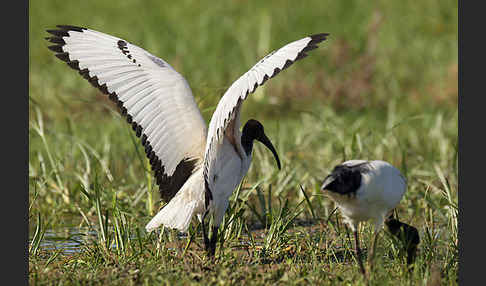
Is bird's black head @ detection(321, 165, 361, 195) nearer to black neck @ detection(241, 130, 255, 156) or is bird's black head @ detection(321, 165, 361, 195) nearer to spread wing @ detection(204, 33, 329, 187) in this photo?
spread wing @ detection(204, 33, 329, 187)

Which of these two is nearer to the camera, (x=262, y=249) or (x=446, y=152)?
(x=262, y=249)

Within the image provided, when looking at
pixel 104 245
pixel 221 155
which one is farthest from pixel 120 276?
pixel 221 155

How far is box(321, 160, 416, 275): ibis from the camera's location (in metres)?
3.77

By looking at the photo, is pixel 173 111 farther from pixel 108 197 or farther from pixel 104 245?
pixel 108 197

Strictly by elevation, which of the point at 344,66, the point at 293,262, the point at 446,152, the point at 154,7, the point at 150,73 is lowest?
the point at 293,262

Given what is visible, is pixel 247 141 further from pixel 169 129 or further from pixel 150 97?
pixel 150 97

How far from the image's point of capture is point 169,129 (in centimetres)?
470

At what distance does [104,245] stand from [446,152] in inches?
150

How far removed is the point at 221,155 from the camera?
4.49 m

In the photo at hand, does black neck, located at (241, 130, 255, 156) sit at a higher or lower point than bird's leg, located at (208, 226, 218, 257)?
higher

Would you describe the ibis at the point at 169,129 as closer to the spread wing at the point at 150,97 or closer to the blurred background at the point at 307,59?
the spread wing at the point at 150,97

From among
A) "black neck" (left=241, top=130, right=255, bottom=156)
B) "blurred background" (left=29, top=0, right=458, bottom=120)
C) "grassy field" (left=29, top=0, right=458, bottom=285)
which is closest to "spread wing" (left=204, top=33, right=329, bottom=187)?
"black neck" (left=241, top=130, right=255, bottom=156)

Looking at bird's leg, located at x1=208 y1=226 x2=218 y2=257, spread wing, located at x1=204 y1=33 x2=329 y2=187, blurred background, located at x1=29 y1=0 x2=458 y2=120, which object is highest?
blurred background, located at x1=29 y1=0 x2=458 y2=120

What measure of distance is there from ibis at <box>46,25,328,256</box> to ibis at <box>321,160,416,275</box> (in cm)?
81
